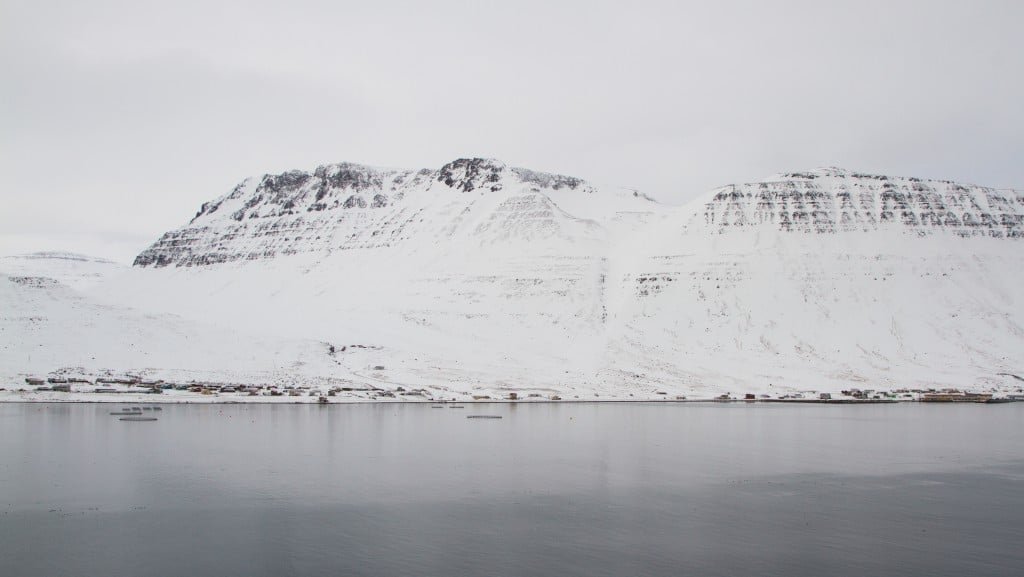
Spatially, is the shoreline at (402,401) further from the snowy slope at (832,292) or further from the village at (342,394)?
the snowy slope at (832,292)

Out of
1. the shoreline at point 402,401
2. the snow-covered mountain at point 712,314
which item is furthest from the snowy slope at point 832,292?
the shoreline at point 402,401

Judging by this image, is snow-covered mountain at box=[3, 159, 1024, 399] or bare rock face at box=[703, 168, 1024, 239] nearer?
snow-covered mountain at box=[3, 159, 1024, 399]

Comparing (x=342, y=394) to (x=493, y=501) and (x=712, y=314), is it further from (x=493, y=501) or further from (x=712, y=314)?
(x=712, y=314)

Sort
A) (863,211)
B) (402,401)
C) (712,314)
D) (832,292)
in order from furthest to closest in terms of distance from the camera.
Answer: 1. (863,211)
2. (832,292)
3. (712,314)
4. (402,401)

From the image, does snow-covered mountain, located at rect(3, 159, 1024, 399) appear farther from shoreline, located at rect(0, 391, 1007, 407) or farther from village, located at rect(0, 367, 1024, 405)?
shoreline, located at rect(0, 391, 1007, 407)

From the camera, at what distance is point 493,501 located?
143 feet

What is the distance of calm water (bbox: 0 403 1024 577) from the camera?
105 feet

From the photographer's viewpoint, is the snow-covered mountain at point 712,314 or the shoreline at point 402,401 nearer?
the shoreline at point 402,401

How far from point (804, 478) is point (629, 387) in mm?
82978

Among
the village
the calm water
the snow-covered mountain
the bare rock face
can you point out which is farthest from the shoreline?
the bare rock face

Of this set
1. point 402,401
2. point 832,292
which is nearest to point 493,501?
point 402,401

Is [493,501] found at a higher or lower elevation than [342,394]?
lower

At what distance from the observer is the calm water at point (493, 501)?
32.1 meters

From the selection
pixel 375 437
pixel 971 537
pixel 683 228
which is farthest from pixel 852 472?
pixel 683 228
